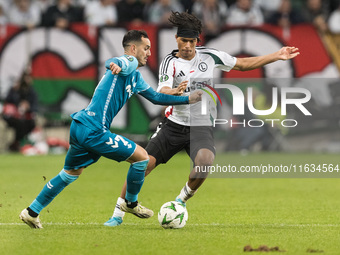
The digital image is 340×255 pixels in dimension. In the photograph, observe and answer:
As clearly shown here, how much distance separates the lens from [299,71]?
2036cm

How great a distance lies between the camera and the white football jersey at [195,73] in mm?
8984

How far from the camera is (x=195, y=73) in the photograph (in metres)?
9.03

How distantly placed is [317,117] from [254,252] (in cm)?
1321

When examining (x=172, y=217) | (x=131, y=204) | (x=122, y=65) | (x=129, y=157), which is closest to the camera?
(x=122, y=65)

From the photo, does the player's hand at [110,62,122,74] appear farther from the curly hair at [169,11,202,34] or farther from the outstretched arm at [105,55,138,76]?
the curly hair at [169,11,202,34]

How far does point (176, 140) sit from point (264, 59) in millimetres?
1465

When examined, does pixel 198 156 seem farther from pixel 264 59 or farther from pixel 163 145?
pixel 264 59

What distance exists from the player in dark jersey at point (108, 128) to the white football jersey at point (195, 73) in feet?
2.48

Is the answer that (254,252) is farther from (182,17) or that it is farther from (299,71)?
(299,71)

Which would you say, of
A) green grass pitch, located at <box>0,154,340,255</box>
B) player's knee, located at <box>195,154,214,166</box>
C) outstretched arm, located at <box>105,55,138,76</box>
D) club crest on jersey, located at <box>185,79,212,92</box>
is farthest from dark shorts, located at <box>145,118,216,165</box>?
outstretched arm, located at <box>105,55,138,76</box>

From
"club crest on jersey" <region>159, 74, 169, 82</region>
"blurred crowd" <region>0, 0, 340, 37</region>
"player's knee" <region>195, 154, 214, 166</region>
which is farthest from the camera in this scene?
"blurred crowd" <region>0, 0, 340, 37</region>

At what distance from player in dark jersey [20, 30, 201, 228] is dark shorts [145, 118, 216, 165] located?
75 centimetres

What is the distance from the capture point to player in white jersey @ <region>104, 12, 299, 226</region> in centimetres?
885

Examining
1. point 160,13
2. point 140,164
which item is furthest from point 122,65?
point 160,13
